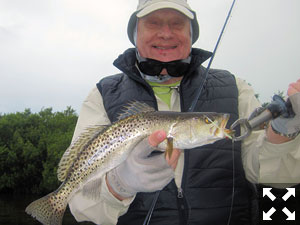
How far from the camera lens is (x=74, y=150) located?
11.5ft

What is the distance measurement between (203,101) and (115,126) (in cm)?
140

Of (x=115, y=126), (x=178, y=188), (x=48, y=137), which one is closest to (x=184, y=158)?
(x=178, y=188)

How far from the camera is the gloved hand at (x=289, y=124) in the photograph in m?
2.81

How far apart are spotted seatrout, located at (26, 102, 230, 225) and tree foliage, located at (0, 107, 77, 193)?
35.2m

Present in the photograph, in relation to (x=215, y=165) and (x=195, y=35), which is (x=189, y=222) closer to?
(x=215, y=165)

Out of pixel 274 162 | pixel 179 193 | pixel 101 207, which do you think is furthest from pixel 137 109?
pixel 274 162

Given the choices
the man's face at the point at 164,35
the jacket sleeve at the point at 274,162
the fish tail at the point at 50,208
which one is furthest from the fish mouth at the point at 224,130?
the fish tail at the point at 50,208

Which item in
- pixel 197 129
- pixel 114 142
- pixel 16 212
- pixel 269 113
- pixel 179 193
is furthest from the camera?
pixel 16 212

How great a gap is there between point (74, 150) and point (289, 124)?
2.29 meters

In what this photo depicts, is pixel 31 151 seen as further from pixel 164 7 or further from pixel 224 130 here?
pixel 224 130

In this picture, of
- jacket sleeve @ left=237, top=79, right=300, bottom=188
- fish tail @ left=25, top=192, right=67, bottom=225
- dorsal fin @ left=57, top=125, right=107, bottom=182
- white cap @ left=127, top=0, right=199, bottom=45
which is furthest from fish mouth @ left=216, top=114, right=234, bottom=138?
fish tail @ left=25, top=192, right=67, bottom=225

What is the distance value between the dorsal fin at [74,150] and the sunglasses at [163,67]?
1.15m

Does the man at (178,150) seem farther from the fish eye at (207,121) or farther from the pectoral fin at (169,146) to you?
the fish eye at (207,121)

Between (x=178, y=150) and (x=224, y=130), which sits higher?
(x=224, y=130)
